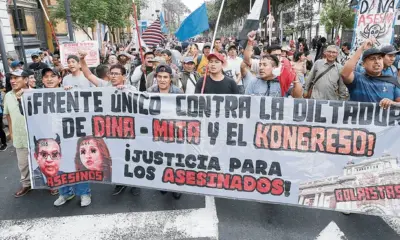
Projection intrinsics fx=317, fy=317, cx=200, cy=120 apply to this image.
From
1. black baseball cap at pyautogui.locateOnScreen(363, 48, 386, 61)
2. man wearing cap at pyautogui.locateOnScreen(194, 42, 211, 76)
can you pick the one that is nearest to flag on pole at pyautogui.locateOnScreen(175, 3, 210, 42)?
man wearing cap at pyautogui.locateOnScreen(194, 42, 211, 76)

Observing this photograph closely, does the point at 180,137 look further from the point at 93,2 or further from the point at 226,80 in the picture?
the point at 93,2

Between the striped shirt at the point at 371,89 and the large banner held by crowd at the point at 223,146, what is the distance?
0.42 m

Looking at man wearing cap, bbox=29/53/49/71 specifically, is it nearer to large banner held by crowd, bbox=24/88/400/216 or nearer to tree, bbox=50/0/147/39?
large banner held by crowd, bbox=24/88/400/216

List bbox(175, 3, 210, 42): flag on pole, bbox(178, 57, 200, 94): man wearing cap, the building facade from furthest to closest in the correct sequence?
bbox(175, 3, 210, 42): flag on pole → bbox(178, 57, 200, 94): man wearing cap → the building facade

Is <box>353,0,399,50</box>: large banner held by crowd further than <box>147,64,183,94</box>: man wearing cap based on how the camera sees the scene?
Yes

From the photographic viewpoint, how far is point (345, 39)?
22703 mm

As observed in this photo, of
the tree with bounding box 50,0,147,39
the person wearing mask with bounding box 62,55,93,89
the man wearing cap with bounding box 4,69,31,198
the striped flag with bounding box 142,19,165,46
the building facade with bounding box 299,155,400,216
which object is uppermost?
the tree with bounding box 50,0,147,39

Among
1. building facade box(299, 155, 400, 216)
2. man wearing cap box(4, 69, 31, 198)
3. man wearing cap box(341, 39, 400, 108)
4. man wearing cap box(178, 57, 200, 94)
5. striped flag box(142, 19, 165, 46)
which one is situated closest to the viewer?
building facade box(299, 155, 400, 216)

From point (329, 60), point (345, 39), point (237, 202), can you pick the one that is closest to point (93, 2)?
point (329, 60)

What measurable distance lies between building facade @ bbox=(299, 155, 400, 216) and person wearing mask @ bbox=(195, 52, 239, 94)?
164 centimetres

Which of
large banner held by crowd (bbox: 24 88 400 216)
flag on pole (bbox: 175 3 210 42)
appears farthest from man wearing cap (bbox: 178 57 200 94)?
large banner held by crowd (bbox: 24 88 400 216)

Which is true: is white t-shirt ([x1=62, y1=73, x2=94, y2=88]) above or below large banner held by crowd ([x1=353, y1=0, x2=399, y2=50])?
below

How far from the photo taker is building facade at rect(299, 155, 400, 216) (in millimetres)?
3166

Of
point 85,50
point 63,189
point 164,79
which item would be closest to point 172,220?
point 63,189
